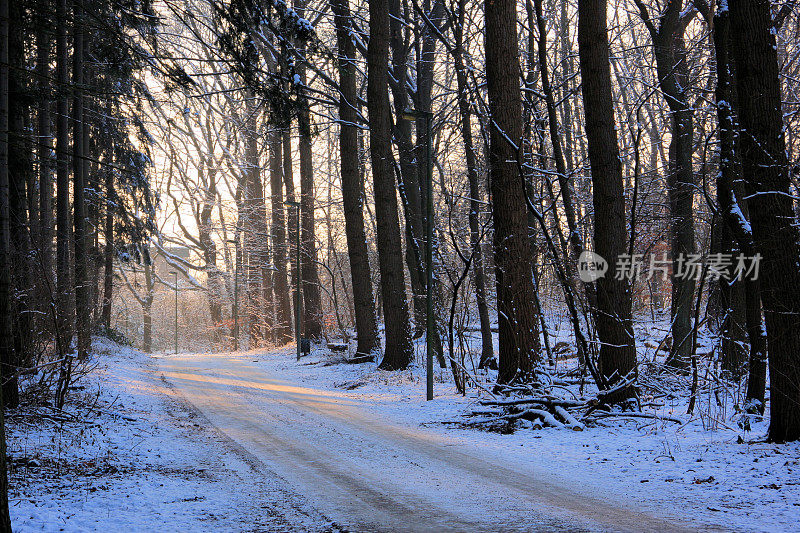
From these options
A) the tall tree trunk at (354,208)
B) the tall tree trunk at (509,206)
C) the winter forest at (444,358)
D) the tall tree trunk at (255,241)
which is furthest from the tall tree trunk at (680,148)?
the tall tree trunk at (255,241)

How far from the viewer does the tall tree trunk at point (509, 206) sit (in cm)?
1198

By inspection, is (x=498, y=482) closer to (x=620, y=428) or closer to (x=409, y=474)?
(x=409, y=474)

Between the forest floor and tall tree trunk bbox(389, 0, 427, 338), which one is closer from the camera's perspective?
the forest floor

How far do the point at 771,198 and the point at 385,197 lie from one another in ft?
41.3

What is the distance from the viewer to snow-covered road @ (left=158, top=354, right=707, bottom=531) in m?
5.90

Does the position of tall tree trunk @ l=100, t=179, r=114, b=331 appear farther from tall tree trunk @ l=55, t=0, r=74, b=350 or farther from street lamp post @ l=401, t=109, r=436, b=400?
street lamp post @ l=401, t=109, r=436, b=400

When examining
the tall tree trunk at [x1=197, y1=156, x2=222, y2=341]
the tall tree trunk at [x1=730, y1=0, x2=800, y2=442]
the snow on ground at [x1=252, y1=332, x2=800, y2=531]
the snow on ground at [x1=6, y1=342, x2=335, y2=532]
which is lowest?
the snow on ground at [x1=252, y1=332, x2=800, y2=531]

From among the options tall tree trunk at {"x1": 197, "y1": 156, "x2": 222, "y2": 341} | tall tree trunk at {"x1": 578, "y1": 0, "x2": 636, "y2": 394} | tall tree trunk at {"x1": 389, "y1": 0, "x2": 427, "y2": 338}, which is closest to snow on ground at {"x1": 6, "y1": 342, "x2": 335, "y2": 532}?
tall tree trunk at {"x1": 578, "y1": 0, "x2": 636, "y2": 394}

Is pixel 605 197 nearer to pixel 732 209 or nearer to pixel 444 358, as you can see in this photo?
pixel 732 209

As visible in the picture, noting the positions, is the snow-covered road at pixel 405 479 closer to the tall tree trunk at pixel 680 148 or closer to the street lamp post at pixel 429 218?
the street lamp post at pixel 429 218

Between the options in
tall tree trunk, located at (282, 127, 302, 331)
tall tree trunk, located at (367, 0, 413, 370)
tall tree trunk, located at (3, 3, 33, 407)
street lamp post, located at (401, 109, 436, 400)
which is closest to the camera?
tall tree trunk, located at (3, 3, 33, 407)

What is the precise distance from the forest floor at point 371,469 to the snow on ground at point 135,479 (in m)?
0.03

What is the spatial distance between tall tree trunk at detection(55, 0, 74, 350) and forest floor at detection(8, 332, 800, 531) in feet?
4.86

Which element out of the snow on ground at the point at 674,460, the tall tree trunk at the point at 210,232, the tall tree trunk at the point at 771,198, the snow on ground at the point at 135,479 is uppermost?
the tall tree trunk at the point at 210,232
